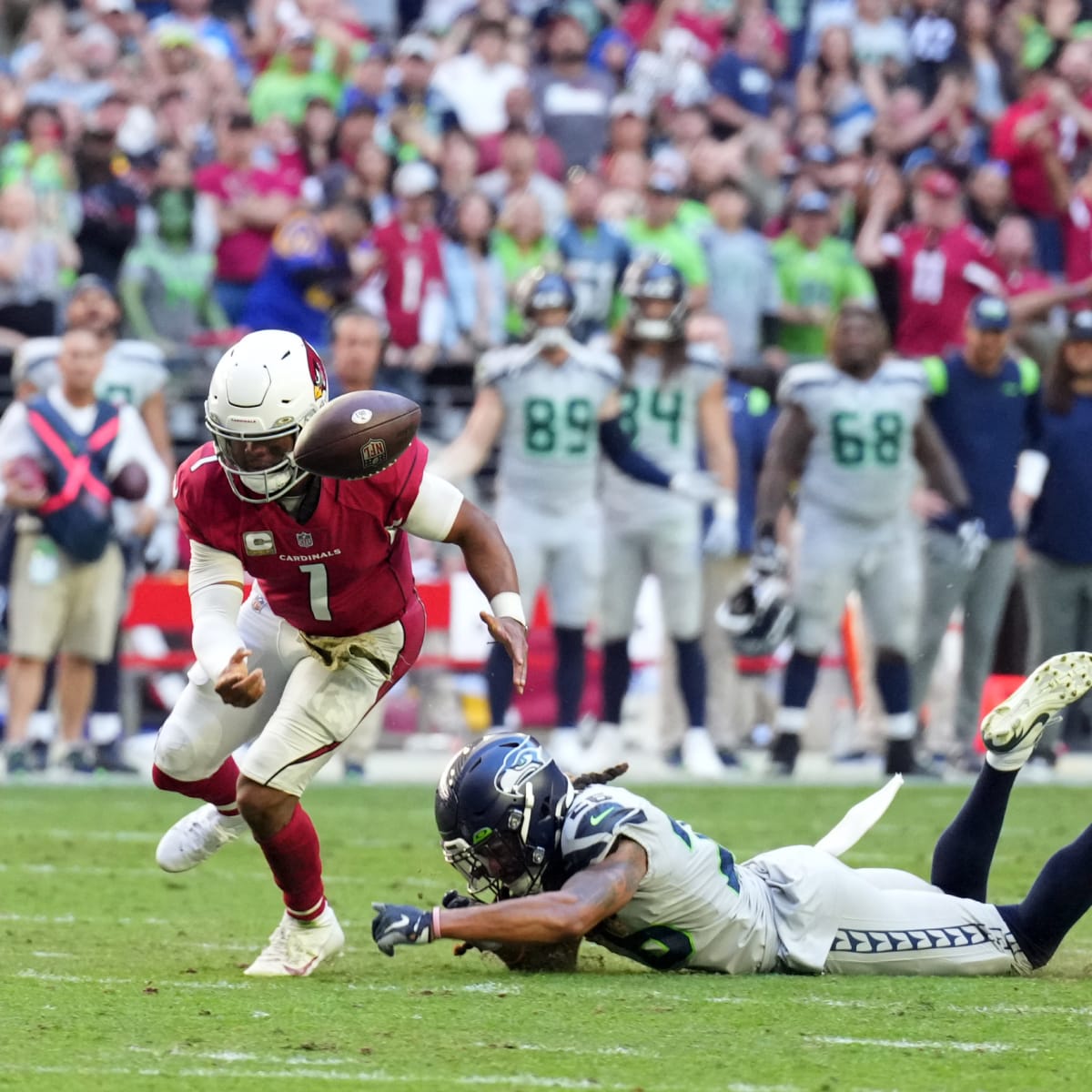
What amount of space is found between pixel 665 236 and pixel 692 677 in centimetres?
305

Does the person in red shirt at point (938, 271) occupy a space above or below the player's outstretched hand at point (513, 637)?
above

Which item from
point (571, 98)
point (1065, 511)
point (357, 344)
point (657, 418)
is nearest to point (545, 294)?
point (657, 418)

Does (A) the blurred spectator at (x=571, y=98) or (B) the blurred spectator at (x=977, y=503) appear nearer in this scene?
(B) the blurred spectator at (x=977, y=503)

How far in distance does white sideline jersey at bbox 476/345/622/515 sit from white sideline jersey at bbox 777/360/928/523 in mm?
938

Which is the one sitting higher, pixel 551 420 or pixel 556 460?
pixel 551 420

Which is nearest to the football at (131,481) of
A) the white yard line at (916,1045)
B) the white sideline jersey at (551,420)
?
the white sideline jersey at (551,420)

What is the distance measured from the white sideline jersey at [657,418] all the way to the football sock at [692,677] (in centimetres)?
63

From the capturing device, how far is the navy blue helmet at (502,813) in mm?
4938

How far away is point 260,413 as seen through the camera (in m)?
5.15

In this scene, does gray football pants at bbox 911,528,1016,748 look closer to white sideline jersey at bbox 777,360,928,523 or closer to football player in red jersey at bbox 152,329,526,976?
white sideline jersey at bbox 777,360,928,523

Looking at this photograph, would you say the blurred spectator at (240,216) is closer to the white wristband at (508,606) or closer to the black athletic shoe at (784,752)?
the black athletic shoe at (784,752)

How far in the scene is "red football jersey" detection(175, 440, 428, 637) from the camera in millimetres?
5355

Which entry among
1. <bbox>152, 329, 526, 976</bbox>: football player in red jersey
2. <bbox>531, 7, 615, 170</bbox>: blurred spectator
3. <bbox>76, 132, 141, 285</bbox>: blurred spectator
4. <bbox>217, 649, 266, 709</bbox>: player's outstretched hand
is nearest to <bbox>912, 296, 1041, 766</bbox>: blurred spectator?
<bbox>531, 7, 615, 170</bbox>: blurred spectator

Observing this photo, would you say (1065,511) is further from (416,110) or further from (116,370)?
(416,110)
